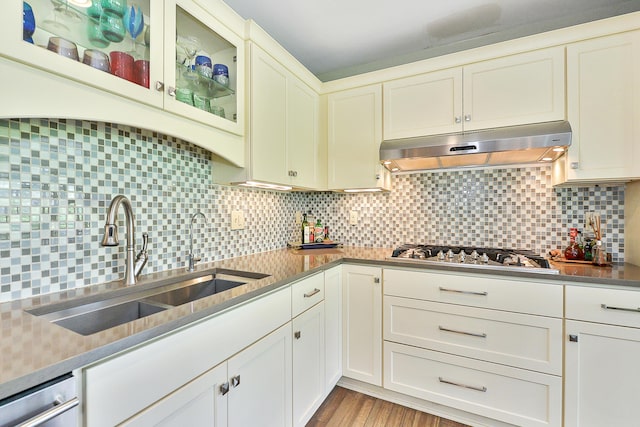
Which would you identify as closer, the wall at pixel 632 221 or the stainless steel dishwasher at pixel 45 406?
the stainless steel dishwasher at pixel 45 406

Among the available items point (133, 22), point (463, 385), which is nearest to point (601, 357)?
point (463, 385)

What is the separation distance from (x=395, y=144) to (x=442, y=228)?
0.76m

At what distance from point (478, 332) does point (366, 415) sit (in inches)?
32.9

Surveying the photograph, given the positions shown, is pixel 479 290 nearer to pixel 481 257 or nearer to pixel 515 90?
pixel 481 257

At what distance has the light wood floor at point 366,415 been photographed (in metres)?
1.70

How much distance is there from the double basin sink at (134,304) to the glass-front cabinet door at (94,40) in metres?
0.77

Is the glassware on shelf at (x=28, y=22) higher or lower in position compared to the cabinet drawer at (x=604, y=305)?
higher

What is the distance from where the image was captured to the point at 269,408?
128 centimetres

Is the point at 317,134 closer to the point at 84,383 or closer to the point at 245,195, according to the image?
the point at 245,195

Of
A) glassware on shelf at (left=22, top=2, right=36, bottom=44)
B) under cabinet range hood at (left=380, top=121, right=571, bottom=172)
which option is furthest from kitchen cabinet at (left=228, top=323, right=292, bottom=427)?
under cabinet range hood at (left=380, top=121, right=571, bottom=172)

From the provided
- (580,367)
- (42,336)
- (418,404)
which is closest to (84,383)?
(42,336)

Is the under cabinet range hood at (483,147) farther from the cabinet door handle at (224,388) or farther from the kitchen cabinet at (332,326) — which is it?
the cabinet door handle at (224,388)

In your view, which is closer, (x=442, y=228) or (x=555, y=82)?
(x=555, y=82)

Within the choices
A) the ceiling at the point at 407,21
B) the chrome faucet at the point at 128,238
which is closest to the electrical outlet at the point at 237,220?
the chrome faucet at the point at 128,238
